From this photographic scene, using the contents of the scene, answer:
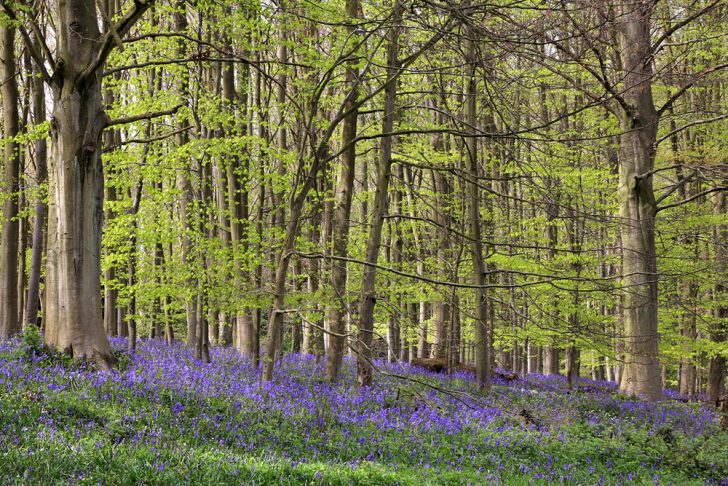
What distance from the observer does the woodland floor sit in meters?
4.82

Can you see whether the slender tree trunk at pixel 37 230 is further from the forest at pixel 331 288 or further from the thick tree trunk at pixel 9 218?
the thick tree trunk at pixel 9 218

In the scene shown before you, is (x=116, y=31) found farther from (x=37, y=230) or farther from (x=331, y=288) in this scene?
(x=37, y=230)

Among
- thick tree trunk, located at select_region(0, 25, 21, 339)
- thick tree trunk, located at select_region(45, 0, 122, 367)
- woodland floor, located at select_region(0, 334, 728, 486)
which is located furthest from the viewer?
thick tree trunk, located at select_region(0, 25, 21, 339)

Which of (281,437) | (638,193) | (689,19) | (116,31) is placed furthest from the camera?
(638,193)

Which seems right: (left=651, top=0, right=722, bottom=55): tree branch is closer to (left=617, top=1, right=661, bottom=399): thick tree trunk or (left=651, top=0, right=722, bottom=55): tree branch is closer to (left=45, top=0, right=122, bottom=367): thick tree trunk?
(left=617, top=1, right=661, bottom=399): thick tree trunk

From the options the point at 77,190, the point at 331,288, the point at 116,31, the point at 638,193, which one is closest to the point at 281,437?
the point at 331,288

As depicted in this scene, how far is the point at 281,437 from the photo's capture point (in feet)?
21.3

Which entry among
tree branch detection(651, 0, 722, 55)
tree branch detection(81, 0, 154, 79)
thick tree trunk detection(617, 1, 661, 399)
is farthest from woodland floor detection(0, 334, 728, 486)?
tree branch detection(651, 0, 722, 55)

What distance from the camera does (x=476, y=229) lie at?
12711 millimetres

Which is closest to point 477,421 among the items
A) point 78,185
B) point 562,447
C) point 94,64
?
point 562,447

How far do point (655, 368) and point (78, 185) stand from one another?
42.1 ft

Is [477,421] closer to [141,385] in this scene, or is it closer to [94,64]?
[141,385]

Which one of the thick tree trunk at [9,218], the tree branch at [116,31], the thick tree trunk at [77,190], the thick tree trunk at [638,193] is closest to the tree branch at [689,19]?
the thick tree trunk at [638,193]

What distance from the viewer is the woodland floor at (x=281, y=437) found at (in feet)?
15.8
